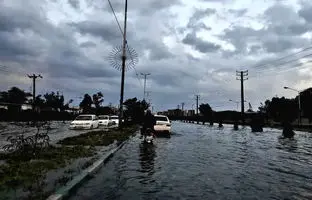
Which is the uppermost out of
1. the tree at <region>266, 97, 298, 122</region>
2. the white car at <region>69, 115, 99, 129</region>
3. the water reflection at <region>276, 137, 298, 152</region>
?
the tree at <region>266, 97, 298, 122</region>

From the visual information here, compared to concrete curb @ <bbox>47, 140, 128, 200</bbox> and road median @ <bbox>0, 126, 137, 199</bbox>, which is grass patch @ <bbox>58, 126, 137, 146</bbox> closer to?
road median @ <bbox>0, 126, 137, 199</bbox>

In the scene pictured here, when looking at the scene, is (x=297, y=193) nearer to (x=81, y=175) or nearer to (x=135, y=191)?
(x=135, y=191)

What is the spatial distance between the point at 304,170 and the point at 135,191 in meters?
7.03

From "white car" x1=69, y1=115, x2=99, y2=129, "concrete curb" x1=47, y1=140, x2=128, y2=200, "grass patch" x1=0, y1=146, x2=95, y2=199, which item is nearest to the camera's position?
"concrete curb" x1=47, y1=140, x2=128, y2=200

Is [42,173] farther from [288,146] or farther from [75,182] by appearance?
[288,146]

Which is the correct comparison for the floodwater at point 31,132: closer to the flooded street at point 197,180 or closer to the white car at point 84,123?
the white car at point 84,123

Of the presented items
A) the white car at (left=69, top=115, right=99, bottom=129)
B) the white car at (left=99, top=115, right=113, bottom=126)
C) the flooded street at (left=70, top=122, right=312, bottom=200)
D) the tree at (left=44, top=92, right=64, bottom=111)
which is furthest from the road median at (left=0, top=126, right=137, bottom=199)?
the tree at (left=44, top=92, right=64, bottom=111)

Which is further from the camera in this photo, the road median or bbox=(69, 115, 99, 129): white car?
bbox=(69, 115, 99, 129): white car

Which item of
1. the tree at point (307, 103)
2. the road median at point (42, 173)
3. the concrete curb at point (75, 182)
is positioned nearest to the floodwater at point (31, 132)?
the road median at point (42, 173)

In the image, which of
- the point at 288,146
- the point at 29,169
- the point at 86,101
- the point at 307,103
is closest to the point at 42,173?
the point at 29,169

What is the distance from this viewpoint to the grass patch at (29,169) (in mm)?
8879

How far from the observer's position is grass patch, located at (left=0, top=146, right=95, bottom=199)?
888cm

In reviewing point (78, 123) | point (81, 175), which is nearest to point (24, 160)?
point (81, 175)

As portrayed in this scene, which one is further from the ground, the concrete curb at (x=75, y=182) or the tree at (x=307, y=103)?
the tree at (x=307, y=103)
